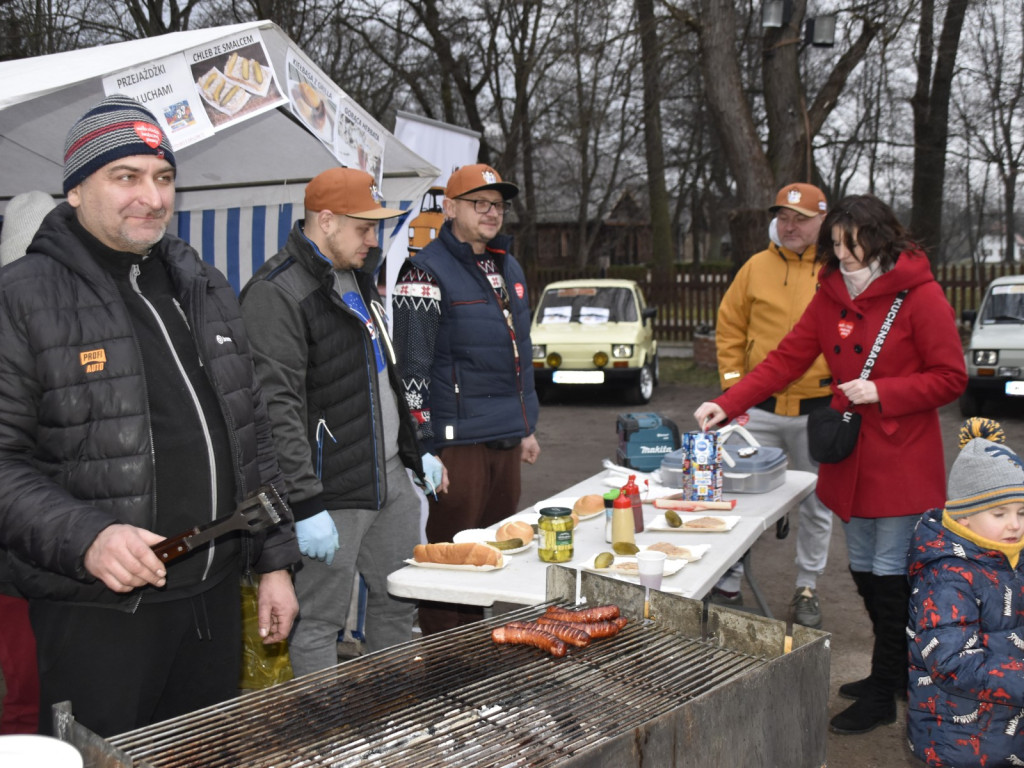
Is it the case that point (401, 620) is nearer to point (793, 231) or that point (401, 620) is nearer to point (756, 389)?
point (756, 389)

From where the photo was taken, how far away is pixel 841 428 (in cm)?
364

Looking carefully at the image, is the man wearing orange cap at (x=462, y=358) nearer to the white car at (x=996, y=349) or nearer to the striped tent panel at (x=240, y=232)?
the striped tent panel at (x=240, y=232)

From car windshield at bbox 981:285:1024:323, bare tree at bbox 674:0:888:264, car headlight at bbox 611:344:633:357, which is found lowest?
car headlight at bbox 611:344:633:357

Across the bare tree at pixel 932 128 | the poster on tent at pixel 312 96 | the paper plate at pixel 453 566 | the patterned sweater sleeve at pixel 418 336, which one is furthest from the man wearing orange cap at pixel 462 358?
the bare tree at pixel 932 128

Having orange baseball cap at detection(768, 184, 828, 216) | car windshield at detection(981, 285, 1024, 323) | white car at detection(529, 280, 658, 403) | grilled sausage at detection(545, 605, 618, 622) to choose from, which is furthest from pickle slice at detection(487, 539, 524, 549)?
car windshield at detection(981, 285, 1024, 323)

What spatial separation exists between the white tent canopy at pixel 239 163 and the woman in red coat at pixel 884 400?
2428 millimetres

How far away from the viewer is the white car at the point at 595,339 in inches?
498

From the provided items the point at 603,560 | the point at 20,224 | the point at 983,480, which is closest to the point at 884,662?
the point at 983,480

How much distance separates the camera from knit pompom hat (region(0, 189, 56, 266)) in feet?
11.6

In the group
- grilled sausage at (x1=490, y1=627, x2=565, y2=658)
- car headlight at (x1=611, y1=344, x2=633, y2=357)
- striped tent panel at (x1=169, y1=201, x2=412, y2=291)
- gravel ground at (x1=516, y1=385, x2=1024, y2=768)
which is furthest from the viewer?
car headlight at (x1=611, y1=344, x2=633, y2=357)

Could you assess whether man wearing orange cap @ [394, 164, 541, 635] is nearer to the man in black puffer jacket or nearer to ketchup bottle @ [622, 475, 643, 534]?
ketchup bottle @ [622, 475, 643, 534]

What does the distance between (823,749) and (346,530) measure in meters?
Result: 1.80

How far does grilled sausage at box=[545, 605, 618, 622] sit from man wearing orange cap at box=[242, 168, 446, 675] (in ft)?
3.17

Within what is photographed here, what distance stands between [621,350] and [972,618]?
9.88m
